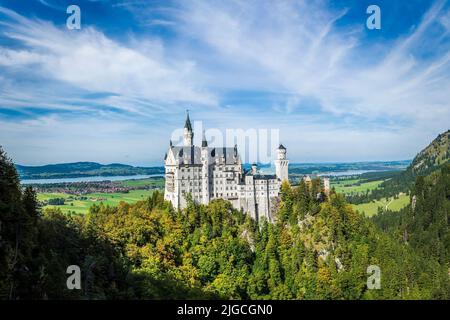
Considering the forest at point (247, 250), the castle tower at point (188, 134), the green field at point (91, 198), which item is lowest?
the forest at point (247, 250)

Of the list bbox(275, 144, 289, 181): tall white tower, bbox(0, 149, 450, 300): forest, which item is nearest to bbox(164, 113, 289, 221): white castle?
bbox(275, 144, 289, 181): tall white tower

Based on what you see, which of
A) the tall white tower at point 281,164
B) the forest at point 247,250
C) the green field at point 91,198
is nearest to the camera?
the forest at point 247,250

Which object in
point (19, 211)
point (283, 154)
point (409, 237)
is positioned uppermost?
point (283, 154)

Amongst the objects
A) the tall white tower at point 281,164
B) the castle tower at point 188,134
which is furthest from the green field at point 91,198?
the tall white tower at point 281,164

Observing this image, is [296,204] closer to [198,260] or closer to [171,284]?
[198,260]

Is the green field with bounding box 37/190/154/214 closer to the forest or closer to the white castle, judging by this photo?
the white castle

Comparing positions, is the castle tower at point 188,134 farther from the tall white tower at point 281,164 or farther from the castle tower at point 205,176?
the tall white tower at point 281,164

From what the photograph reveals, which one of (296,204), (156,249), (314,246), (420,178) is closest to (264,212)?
(296,204)
